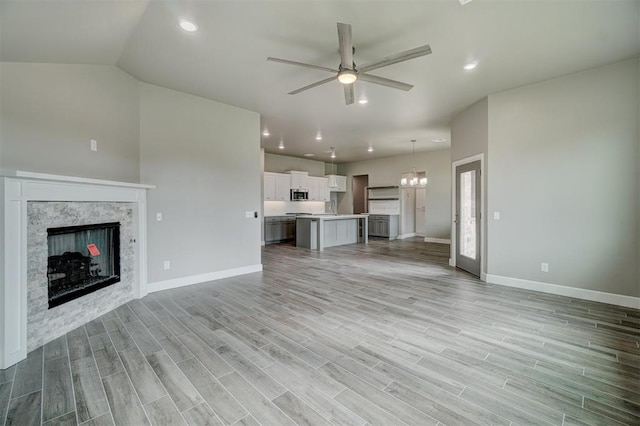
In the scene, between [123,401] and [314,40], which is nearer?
[123,401]

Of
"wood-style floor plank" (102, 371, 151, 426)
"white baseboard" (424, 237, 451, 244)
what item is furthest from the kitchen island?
"wood-style floor plank" (102, 371, 151, 426)

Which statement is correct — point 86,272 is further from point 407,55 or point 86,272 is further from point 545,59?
point 545,59

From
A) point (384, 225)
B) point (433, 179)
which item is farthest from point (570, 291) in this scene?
point (384, 225)

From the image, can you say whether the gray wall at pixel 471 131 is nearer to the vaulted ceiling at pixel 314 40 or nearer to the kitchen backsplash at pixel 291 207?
the vaulted ceiling at pixel 314 40

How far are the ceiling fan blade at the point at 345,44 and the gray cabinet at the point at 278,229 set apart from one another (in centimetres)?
687

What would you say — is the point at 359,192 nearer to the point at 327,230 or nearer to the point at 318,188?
the point at 318,188

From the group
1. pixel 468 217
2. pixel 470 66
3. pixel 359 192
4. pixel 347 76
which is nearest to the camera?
pixel 347 76

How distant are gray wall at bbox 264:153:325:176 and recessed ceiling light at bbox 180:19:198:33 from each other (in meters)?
6.83

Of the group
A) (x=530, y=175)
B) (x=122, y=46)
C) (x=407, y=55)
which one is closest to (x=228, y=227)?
(x=122, y=46)

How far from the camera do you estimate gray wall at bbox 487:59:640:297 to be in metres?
3.45

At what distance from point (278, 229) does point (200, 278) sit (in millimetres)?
4983

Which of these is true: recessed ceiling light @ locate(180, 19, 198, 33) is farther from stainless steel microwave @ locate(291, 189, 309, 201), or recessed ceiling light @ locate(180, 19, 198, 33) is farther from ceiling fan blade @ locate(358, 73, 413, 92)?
stainless steel microwave @ locate(291, 189, 309, 201)

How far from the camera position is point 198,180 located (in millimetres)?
4477

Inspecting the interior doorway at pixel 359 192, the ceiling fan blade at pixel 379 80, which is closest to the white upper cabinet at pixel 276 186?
the interior doorway at pixel 359 192
